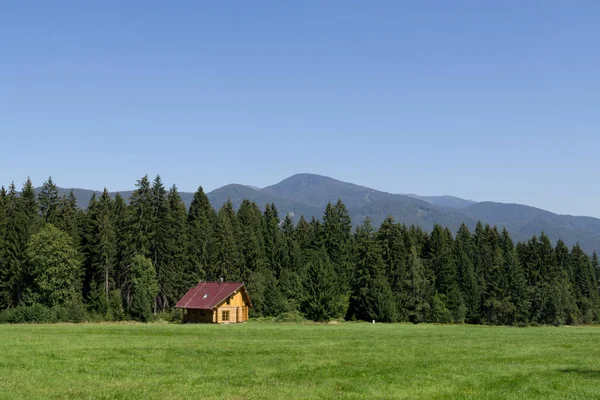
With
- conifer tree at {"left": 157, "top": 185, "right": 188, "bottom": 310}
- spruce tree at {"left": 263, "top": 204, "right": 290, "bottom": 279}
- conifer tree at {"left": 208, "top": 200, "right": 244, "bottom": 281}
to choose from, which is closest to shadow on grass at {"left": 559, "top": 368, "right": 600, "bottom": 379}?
conifer tree at {"left": 157, "top": 185, "right": 188, "bottom": 310}

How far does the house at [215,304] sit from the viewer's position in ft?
276

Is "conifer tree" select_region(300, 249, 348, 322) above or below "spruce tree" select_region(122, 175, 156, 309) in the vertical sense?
below

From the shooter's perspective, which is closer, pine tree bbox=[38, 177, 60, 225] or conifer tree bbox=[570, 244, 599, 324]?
pine tree bbox=[38, 177, 60, 225]

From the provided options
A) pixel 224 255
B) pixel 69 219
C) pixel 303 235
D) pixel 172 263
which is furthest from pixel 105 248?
pixel 303 235

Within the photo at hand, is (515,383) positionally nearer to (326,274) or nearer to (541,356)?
(541,356)

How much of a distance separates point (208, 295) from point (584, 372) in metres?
64.4

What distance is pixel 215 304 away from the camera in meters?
83.2

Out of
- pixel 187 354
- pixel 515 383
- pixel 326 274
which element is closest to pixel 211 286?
pixel 326 274

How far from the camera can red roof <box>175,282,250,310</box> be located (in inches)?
3305

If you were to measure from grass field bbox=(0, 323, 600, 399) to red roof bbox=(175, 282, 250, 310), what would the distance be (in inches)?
1725

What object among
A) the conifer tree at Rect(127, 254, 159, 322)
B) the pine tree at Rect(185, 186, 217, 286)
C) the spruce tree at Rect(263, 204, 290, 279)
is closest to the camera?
the conifer tree at Rect(127, 254, 159, 322)

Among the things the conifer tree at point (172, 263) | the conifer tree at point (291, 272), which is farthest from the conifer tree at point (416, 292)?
the conifer tree at point (172, 263)

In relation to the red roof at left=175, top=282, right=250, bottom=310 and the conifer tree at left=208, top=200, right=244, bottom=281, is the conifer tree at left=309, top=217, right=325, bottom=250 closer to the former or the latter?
the conifer tree at left=208, top=200, right=244, bottom=281

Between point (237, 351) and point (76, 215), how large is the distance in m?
72.4
